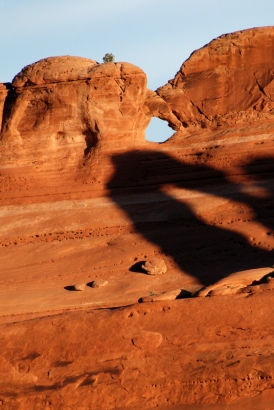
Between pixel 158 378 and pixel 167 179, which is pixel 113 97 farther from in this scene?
pixel 158 378

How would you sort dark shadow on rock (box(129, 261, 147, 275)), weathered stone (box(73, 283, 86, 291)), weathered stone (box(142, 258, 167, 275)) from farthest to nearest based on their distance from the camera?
dark shadow on rock (box(129, 261, 147, 275)) < weathered stone (box(142, 258, 167, 275)) < weathered stone (box(73, 283, 86, 291))

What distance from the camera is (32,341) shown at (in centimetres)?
1470

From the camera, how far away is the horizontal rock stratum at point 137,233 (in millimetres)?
13406

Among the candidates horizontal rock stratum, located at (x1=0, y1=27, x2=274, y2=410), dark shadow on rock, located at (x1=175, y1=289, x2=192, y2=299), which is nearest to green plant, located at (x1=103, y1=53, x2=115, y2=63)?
horizontal rock stratum, located at (x1=0, y1=27, x2=274, y2=410)

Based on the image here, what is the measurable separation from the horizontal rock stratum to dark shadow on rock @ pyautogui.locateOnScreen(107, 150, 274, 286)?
40mm

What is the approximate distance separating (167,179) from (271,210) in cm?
348

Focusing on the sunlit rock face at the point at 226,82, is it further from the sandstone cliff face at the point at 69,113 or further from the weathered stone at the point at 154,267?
the weathered stone at the point at 154,267

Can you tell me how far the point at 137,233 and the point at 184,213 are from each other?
1269mm

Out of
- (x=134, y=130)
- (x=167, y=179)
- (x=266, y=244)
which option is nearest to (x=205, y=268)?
(x=266, y=244)

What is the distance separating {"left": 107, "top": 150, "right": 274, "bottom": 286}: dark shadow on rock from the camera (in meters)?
21.6

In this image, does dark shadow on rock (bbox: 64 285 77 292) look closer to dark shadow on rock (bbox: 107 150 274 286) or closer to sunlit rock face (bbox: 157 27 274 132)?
dark shadow on rock (bbox: 107 150 274 286)

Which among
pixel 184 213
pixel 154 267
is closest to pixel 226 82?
pixel 184 213

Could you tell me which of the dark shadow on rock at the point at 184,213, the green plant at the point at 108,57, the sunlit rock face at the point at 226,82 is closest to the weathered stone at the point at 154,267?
the dark shadow on rock at the point at 184,213

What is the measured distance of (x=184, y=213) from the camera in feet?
78.0
